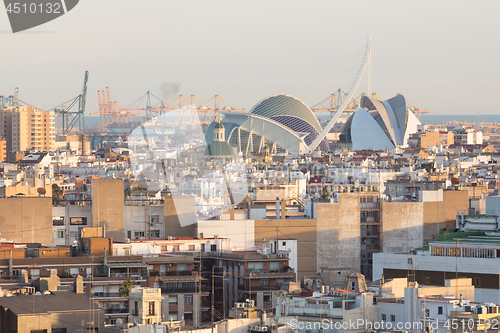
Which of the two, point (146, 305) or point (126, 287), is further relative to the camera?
point (126, 287)

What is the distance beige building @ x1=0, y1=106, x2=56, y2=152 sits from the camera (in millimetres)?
114000

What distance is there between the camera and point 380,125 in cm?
9994

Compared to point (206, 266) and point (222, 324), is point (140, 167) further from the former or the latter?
point (222, 324)

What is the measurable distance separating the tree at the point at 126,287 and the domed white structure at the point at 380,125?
7980 cm

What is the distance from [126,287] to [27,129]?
9909 centimetres

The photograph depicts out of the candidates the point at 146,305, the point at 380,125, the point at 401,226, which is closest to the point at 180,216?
the point at 401,226

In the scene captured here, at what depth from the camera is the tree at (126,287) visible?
18.6 meters

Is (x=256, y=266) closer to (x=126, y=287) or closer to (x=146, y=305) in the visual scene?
(x=126, y=287)

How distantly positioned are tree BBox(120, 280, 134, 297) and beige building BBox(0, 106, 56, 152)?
93.7 m

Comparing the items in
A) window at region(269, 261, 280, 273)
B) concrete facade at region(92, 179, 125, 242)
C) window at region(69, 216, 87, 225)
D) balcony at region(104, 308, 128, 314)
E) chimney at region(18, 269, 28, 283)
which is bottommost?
balcony at region(104, 308, 128, 314)

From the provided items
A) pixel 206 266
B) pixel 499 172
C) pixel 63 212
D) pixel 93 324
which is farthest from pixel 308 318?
pixel 499 172

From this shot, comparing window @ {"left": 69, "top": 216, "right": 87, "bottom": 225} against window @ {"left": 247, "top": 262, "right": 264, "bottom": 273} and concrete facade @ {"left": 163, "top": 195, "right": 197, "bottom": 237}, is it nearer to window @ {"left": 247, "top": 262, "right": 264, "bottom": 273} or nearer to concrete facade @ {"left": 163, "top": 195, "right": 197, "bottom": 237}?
concrete facade @ {"left": 163, "top": 195, "right": 197, "bottom": 237}

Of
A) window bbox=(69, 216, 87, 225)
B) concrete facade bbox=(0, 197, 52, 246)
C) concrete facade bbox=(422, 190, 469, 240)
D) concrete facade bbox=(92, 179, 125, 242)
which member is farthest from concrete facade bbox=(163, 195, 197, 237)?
concrete facade bbox=(422, 190, 469, 240)

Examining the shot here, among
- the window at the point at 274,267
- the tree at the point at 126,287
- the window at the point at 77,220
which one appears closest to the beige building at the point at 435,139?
the window at the point at 77,220
